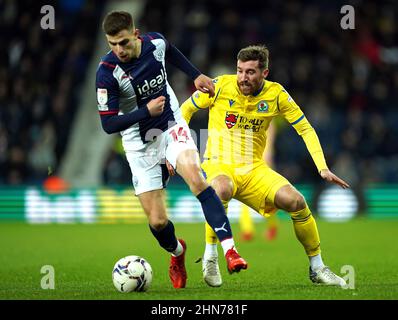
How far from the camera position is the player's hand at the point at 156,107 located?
269 inches

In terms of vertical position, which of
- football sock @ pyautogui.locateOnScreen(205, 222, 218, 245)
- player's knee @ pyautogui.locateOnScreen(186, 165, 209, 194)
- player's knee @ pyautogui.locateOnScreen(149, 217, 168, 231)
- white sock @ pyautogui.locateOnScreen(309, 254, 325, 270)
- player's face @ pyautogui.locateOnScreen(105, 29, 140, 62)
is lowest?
white sock @ pyautogui.locateOnScreen(309, 254, 325, 270)

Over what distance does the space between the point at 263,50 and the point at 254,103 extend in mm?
483

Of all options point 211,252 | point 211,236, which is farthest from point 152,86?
point 211,252

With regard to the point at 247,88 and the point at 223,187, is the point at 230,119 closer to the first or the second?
the point at 247,88

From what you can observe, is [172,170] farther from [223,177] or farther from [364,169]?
[364,169]

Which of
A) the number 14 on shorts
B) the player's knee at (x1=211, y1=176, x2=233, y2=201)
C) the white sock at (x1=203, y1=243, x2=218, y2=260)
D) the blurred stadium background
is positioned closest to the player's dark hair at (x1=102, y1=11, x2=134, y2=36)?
the number 14 on shorts

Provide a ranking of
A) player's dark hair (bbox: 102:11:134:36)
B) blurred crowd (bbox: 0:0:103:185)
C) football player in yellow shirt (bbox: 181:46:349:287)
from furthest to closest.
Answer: blurred crowd (bbox: 0:0:103:185)
football player in yellow shirt (bbox: 181:46:349:287)
player's dark hair (bbox: 102:11:134:36)

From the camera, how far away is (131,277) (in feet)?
23.0

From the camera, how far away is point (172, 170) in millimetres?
7266

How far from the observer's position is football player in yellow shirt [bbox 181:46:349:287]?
7.49 metres

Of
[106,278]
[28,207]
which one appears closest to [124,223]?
[28,207]

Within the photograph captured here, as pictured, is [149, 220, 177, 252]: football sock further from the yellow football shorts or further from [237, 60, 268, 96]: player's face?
[237, 60, 268, 96]: player's face

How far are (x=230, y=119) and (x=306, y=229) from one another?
4.12 ft

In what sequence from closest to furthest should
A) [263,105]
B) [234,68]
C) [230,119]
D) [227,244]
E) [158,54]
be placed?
1. [227,244]
2. [158,54]
3. [263,105]
4. [230,119]
5. [234,68]
